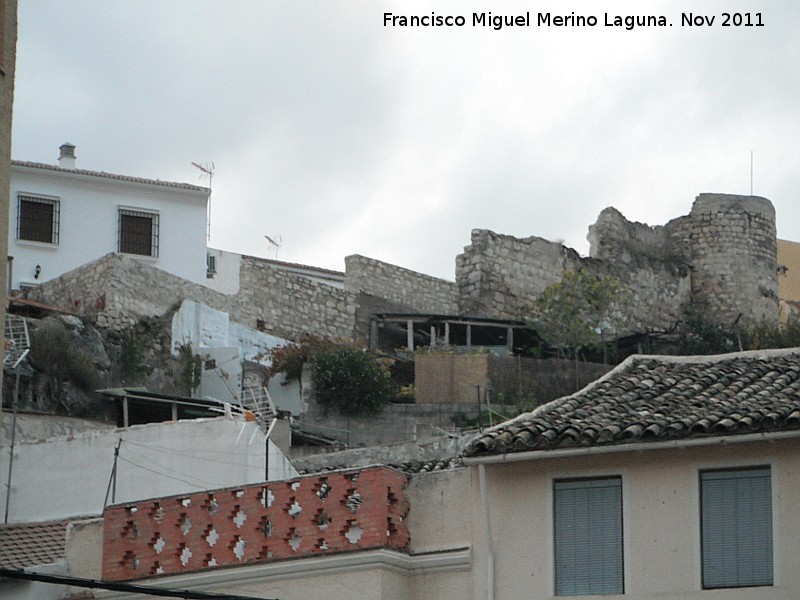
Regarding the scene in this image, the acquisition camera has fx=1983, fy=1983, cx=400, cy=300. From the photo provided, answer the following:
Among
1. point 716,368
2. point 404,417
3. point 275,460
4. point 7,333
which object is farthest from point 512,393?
point 716,368

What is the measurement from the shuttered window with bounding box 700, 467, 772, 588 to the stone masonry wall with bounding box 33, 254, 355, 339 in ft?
65.3

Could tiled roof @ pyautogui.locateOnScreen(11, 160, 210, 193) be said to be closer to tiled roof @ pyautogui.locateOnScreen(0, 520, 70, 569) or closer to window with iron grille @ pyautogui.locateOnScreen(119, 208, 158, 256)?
window with iron grille @ pyautogui.locateOnScreen(119, 208, 158, 256)

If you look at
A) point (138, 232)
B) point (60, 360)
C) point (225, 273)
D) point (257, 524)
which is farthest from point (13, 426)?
point (225, 273)

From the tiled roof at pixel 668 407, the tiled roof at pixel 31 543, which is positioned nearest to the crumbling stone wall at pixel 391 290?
the tiled roof at pixel 31 543

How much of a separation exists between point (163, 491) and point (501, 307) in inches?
786

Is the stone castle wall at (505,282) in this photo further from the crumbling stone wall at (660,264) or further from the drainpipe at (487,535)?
the drainpipe at (487,535)

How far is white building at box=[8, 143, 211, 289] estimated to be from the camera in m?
40.8

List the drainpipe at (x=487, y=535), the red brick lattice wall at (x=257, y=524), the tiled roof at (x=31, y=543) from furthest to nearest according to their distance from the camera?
the tiled roof at (x=31, y=543)
the red brick lattice wall at (x=257, y=524)
the drainpipe at (x=487, y=535)

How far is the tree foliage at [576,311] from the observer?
39719 millimetres

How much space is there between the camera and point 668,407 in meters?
17.7

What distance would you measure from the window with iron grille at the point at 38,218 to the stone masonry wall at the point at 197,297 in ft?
11.4

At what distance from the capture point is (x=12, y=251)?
39906 millimetres

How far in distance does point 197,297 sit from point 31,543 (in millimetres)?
16412

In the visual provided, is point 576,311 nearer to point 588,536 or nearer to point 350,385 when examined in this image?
point 350,385
